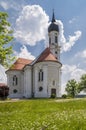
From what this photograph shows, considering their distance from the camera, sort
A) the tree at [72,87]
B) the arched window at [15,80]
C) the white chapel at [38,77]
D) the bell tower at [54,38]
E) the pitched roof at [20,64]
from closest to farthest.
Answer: the white chapel at [38,77], the arched window at [15,80], the pitched roof at [20,64], the bell tower at [54,38], the tree at [72,87]

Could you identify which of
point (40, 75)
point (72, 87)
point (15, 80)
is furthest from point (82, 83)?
point (40, 75)

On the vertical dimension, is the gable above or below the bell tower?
below

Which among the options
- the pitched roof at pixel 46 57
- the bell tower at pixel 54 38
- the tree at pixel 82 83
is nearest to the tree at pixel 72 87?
the tree at pixel 82 83

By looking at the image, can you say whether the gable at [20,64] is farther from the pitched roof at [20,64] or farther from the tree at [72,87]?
the tree at [72,87]

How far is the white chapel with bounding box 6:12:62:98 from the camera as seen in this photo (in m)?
78.4

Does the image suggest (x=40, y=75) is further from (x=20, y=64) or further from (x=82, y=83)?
(x=82, y=83)

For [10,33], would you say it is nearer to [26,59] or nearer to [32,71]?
[32,71]

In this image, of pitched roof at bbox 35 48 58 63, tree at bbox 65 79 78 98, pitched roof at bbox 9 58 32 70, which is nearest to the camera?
pitched roof at bbox 35 48 58 63

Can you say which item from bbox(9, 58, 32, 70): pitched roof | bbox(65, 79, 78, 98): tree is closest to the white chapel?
bbox(9, 58, 32, 70): pitched roof

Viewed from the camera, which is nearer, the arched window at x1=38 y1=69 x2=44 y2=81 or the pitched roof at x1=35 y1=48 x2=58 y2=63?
the pitched roof at x1=35 y1=48 x2=58 y2=63

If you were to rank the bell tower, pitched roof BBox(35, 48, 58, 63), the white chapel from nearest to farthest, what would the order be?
the white chapel
pitched roof BBox(35, 48, 58, 63)
the bell tower

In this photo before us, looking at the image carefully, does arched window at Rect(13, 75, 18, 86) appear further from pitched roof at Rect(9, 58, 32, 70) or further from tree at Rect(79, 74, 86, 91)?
tree at Rect(79, 74, 86, 91)

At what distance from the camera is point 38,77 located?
3182 inches

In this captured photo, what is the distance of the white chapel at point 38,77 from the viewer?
7844cm
